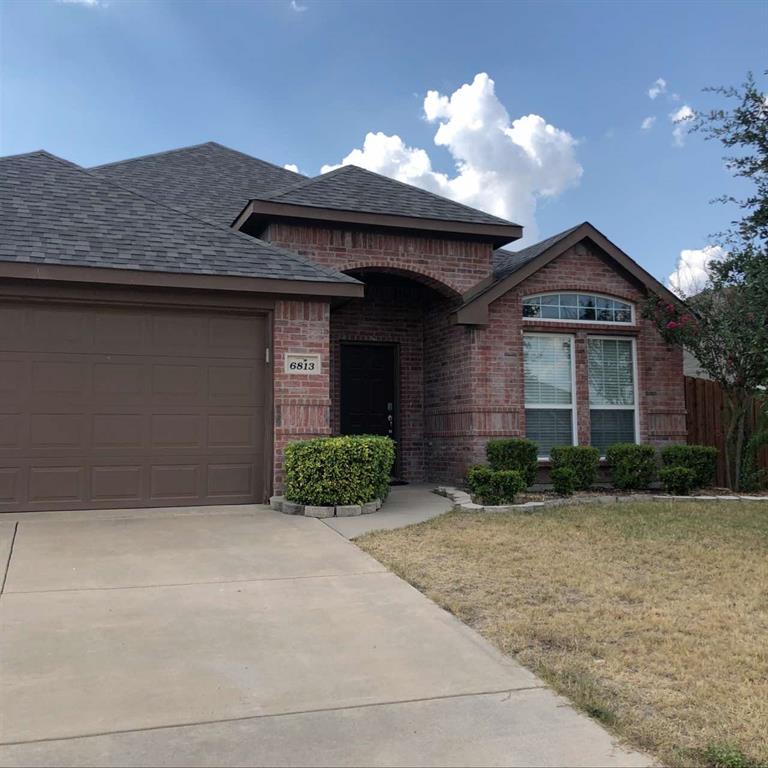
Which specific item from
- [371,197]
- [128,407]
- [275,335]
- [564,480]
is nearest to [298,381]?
[275,335]

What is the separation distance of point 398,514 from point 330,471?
0.99 meters

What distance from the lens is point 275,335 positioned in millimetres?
9125

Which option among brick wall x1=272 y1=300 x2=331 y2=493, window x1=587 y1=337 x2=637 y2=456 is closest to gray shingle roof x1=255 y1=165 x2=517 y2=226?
brick wall x1=272 y1=300 x2=331 y2=493

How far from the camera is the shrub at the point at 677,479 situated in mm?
10094

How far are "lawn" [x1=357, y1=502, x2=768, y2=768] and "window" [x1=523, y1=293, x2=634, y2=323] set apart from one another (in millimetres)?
3743

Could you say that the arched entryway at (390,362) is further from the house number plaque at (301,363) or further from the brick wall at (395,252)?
the house number plaque at (301,363)

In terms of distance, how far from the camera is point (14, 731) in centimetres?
308

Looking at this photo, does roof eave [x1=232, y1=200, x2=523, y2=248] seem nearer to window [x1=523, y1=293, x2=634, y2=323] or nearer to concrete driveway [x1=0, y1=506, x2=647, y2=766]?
window [x1=523, y1=293, x2=634, y2=323]

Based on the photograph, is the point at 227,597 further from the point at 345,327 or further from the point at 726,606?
the point at 345,327

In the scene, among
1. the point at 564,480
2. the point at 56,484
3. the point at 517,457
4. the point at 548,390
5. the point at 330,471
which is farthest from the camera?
the point at 548,390

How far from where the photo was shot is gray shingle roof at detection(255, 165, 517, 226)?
412 inches

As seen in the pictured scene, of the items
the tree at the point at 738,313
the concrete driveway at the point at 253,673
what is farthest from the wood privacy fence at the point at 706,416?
the concrete driveway at the point at 253,673

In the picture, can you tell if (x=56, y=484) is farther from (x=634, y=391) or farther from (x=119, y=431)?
(x=634, y=391)

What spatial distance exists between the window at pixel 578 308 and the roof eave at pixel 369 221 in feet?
3.70
